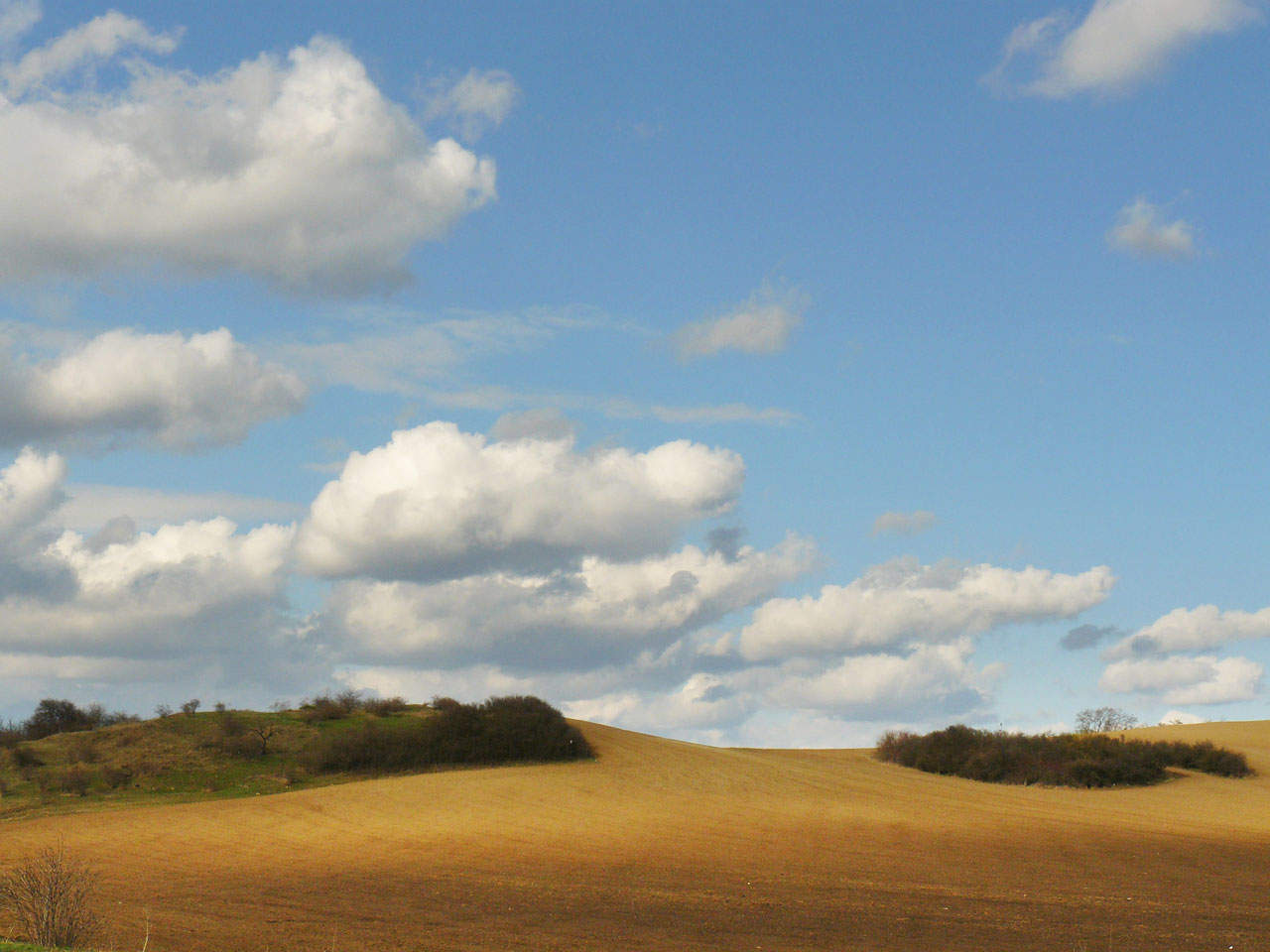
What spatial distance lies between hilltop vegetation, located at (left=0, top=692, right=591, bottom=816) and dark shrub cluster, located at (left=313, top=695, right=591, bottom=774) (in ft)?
0.12

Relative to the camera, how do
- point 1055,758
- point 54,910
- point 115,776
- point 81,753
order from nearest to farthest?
1. point 54,910
2. point 115,776
3. point 81,753
4. point 1055,758

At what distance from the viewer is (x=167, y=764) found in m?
40.2

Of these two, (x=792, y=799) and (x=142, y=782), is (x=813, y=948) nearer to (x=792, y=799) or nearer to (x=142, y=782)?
(x=792, y=799)

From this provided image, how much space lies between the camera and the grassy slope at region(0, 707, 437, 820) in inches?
1470

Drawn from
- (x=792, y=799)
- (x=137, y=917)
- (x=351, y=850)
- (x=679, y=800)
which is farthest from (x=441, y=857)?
(x=792, y=799)

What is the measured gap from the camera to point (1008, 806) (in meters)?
38.1

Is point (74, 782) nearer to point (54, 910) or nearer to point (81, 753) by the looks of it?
point (81, 753)

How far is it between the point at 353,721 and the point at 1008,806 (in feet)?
82.1

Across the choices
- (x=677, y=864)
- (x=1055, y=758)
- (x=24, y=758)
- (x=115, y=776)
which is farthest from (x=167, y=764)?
(x=1055, y=758)

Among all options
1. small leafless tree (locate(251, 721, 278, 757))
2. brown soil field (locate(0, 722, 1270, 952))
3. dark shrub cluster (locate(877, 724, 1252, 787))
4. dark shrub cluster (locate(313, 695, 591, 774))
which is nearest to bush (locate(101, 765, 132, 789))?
brown soil field (locate(0, 722, 1270, 952))

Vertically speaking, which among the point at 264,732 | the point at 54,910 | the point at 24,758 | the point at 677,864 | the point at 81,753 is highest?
the point at 264,732

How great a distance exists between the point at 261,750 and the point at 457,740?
7.08 meters

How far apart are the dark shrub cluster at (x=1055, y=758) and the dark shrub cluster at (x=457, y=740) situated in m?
16.8

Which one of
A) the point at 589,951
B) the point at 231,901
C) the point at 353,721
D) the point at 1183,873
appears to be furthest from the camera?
the point at 353,721
